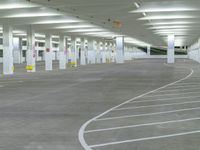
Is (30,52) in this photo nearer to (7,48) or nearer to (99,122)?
(7,48)

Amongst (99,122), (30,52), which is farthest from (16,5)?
(99,122)

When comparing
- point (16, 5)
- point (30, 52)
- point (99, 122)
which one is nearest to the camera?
point (99, 122)

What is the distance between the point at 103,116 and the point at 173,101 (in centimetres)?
485

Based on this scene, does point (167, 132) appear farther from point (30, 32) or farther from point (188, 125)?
point (30, 32)

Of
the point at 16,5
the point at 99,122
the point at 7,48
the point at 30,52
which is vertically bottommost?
the point at 99,122

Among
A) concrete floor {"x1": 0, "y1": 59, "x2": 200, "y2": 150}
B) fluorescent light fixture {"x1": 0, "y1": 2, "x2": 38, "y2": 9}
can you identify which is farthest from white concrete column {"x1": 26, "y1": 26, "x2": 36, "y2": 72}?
concrete floor {"x1": 0, "y1": 59, "x2": 200, "y2": 150}

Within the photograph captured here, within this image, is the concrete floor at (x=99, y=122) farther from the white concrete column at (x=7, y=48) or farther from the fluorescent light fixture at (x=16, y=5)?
the white concrete column at (x=7, y=48)

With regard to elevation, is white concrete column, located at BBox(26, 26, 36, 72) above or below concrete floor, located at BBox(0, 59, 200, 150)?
above

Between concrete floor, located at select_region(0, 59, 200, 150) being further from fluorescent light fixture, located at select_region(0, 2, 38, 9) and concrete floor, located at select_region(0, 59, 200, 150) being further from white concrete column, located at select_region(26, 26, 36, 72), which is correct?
white concrete column, located at select_region(26, 26, 36, 72)

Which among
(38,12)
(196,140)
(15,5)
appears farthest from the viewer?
(38,12)

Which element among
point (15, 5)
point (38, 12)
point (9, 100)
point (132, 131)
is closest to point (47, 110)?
point (9, 100)

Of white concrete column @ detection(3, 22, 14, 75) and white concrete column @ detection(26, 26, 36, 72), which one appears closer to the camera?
white concrete column @ detection(3, 22, 14, 75)

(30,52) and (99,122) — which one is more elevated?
(30,52)

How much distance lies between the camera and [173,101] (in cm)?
1584
